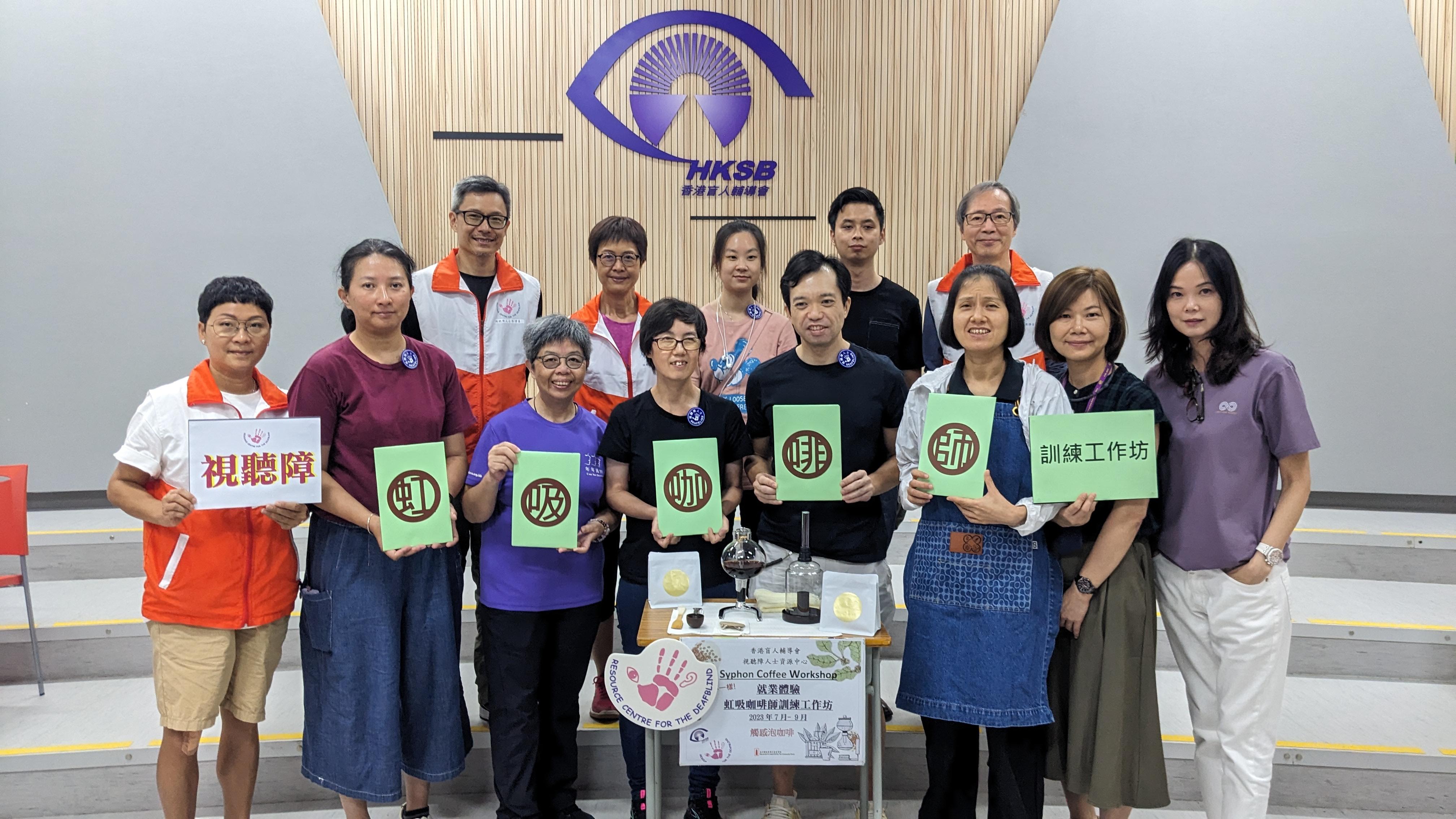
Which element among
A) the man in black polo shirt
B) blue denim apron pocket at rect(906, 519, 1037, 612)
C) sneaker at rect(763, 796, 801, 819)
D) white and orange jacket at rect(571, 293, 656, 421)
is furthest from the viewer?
white and orange jacket at rect(571, 293, 656, 421)

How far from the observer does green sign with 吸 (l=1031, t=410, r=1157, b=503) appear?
6.49 ft

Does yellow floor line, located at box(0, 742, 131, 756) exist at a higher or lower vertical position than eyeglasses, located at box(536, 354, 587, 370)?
lower

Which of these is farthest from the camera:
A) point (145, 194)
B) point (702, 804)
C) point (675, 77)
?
point (675, 77)

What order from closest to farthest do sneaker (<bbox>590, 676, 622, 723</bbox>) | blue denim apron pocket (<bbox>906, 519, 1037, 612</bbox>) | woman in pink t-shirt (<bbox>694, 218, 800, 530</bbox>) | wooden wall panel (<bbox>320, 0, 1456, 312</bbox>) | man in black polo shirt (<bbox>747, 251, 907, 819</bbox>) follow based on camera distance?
blue denim apron pocket (<bbox>906, 519, 1037, 612</bbox>) → man in black polo shirt (<bbox>747, 251, 907, 819</bbox>) → woman in pink t-shirt (<bbox>694, 218, 800, 530</bbox>) → sneaker (<bbox>590, 676, 622, 723</bbox>) → wooden wall panel (<bbox>320, 0, 1456, 312</bbox>)

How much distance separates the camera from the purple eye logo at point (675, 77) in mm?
5402

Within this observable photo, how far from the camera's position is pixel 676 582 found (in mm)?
2221

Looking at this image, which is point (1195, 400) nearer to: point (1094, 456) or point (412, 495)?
point (1094, 456)

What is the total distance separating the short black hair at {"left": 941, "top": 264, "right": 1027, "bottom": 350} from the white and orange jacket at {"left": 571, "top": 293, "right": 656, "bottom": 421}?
113 centimetres

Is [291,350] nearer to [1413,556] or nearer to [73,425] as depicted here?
[73,425]

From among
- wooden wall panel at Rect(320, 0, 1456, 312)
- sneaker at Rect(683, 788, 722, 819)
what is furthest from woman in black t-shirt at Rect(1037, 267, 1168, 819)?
wooden wall panel at Rect(320, 0, 1456, 312)

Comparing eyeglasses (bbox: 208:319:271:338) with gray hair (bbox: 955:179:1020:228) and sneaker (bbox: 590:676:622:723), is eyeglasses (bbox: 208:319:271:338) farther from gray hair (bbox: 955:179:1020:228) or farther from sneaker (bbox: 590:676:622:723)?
gray hair (bbox: 955:179:1020:228)

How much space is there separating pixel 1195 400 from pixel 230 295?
2.59 meters

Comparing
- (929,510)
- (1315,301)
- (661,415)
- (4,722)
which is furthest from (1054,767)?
(1315,301)

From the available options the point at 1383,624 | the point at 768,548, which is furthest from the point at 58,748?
the point at 1383,624
